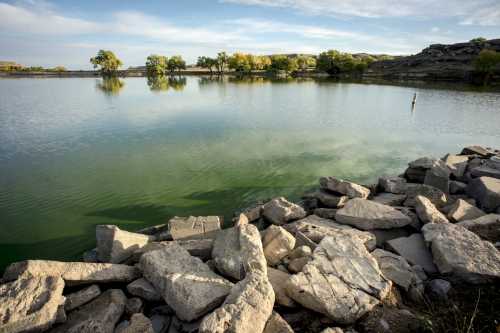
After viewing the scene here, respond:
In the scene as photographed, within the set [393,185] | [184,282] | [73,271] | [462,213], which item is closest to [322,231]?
[184,282]

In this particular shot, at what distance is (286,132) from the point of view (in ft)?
70.4

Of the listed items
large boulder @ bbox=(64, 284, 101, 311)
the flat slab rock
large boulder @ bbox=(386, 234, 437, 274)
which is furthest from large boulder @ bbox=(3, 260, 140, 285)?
large boulder @ bbox=(386, 234, 437, 274)

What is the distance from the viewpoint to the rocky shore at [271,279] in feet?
15.4

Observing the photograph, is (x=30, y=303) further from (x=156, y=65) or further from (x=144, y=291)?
(x=156, y=65)

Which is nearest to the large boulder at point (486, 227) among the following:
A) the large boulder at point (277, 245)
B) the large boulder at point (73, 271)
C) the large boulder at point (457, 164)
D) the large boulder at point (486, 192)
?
the large boulder at point (486, 192)

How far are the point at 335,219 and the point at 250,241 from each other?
3693mm

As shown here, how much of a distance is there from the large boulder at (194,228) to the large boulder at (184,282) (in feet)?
5.28

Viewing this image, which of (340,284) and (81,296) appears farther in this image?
(81,296)

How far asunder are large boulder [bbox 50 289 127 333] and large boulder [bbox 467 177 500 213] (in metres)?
10.9

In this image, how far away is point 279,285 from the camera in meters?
5.44

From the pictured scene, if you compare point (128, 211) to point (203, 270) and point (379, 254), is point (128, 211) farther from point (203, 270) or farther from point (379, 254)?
point (379, 254)

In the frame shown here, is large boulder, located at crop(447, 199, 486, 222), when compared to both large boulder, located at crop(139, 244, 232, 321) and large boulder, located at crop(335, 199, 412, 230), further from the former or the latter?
large boulder, located at crop(139, 244, 232, 321)

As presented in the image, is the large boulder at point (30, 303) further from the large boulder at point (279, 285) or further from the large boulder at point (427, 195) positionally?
the large boulder at point (427, 195)

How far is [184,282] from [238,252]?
1328 mm
